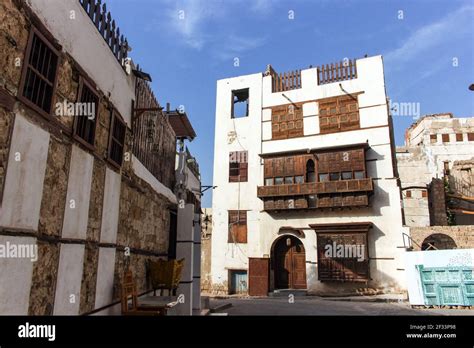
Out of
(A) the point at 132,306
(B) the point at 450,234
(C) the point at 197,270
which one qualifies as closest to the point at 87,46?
(A) the point at 132,306

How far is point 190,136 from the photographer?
566 inches

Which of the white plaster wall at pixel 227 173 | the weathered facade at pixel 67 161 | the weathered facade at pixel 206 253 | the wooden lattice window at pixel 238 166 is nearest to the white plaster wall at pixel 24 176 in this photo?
the weathered facade at pixel 67 161

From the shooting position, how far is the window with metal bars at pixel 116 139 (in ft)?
21.9

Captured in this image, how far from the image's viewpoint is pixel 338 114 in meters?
19.8

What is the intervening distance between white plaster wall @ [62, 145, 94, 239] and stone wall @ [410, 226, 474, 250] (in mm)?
16787

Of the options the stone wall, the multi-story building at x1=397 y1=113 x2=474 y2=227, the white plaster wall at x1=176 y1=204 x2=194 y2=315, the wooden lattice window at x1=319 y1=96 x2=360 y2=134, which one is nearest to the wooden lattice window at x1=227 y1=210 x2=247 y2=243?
the wooden lattice window at x1=319 y1=96 x2=360 y2=134

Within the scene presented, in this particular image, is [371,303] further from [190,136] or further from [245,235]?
[190,136]

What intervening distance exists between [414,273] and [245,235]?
9750 mm

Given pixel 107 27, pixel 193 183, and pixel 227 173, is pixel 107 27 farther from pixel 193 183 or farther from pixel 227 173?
pixel 227 173

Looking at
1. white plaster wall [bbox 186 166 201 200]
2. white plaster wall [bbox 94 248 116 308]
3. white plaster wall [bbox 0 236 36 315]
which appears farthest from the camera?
white plaster wall [bbox 186 166 201 200]

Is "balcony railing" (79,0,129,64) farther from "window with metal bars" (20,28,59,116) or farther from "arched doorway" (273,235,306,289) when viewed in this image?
"arched doorway" (273,235,306,289)

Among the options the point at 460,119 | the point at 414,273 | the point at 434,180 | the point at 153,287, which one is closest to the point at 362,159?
the point at 414,273

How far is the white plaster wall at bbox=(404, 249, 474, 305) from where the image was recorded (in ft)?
40.6

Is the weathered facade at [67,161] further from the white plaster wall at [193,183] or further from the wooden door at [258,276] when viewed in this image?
the wooden door at [258,276]
